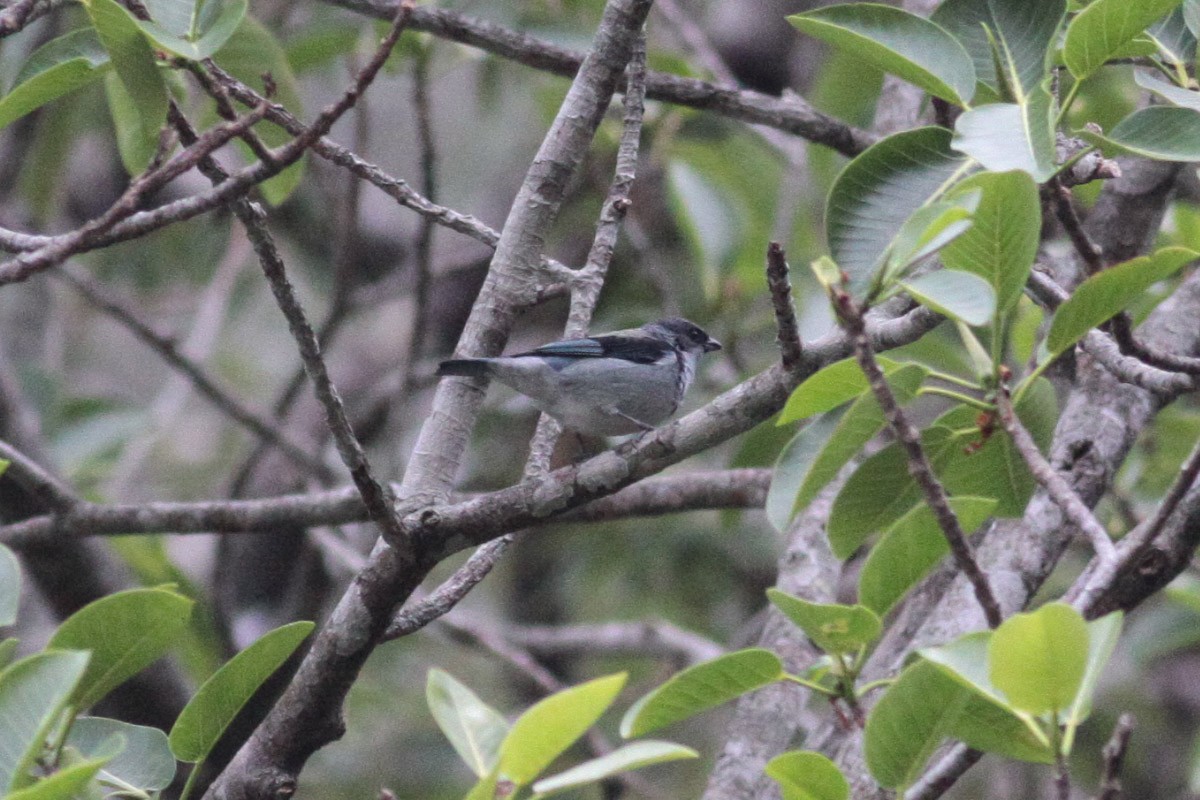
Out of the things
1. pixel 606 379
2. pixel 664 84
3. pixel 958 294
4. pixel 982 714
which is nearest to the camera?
pixel 958 294

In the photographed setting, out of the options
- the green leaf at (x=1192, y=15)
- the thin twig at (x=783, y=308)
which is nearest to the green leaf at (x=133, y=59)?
the thin twig at (x=783, y=308)

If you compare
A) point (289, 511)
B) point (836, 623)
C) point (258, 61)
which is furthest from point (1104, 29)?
point (289, 511)

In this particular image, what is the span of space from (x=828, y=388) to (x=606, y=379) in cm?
214

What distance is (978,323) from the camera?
1.86 meters

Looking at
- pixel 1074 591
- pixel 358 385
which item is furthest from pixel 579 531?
pixel 1074 591

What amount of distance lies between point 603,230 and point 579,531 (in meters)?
4.34

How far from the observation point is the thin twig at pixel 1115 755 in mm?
1688

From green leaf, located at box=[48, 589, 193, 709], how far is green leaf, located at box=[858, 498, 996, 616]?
1.17 m

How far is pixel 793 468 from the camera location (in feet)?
8.04

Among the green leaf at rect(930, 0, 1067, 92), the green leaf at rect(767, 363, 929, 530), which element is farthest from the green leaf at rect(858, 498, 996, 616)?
the green leaf at rect(930, 0, 1067, 92)

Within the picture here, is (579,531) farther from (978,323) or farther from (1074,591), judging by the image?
(978,323)

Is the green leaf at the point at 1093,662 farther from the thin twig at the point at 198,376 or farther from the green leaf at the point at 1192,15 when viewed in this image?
the thin twig at the point at 198,376

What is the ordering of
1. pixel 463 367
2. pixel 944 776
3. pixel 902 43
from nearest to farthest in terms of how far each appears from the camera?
pixel 944 776 → pixel 902 43 → pixel 463 367

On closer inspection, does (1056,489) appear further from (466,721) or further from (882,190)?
(466,721)
